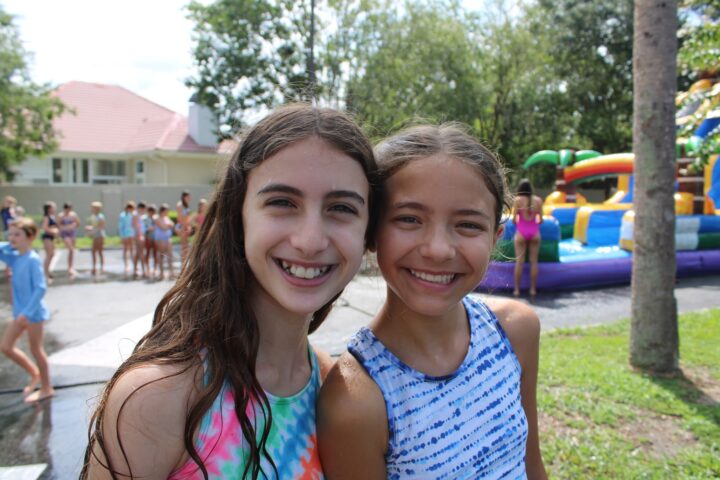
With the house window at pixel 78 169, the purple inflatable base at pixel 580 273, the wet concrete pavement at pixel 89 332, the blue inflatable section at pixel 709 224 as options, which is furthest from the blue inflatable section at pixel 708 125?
the house window at pixel 78 169

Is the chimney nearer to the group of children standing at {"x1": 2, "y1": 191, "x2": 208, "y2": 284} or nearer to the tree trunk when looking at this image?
the group of children standing at {"x1": 2, "y1": 191, "x2": 208, "y2": 284}

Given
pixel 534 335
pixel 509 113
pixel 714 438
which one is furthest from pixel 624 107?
pixel 534 335

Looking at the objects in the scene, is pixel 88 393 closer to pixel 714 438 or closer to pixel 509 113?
pixel 714 438

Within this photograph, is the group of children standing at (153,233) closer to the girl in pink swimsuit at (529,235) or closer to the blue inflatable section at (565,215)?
the girl in pink swimsuit at (529,235)

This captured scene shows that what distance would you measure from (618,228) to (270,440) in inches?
499

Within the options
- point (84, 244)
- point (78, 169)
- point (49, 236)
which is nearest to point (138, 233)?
point (49, 236)

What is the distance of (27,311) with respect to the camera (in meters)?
4.82

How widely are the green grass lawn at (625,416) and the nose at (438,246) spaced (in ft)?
6.68

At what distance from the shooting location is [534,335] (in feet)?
5.82

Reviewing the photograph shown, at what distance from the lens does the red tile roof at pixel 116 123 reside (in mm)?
26438

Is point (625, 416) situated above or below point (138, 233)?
below

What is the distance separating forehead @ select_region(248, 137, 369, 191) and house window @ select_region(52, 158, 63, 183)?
98.7 feet

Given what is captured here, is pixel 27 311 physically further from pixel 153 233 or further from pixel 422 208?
pixel 153 233

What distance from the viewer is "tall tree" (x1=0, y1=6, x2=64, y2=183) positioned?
19156mm
